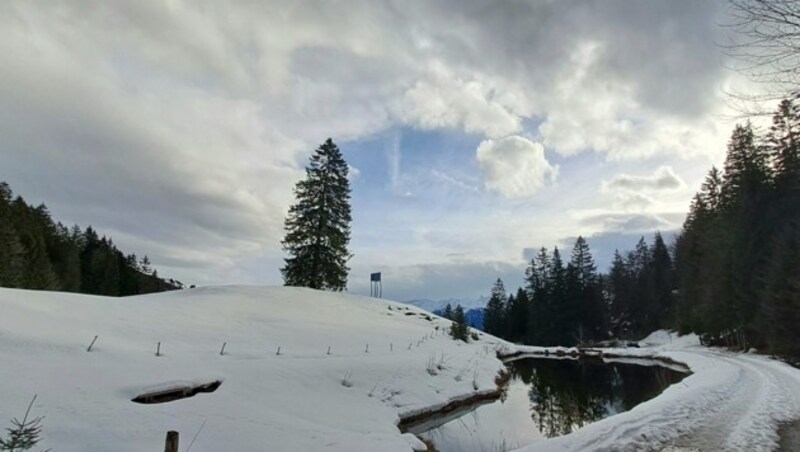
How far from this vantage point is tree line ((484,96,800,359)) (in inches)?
1126

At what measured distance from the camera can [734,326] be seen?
38906 millimetres

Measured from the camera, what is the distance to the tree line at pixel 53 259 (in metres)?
46.6

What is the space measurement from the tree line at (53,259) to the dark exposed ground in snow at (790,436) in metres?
55.0

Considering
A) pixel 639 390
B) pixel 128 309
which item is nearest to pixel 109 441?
pixel 128 309

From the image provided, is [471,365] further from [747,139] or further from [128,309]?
Result: [747,139]

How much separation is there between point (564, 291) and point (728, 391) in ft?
222

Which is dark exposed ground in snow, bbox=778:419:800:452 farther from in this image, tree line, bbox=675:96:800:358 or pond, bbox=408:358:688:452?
tree line, bbox=675:96:800:358

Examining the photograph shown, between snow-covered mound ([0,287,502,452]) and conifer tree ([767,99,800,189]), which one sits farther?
conifer tree ([767,99,800,189])

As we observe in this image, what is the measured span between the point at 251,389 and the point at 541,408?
12157mm

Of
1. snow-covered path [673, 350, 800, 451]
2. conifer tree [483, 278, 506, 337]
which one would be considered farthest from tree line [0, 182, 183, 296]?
conifer tree [483, 278, 506, 337]

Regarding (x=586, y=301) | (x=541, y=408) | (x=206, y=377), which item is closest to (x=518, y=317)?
(x=586, y=301)

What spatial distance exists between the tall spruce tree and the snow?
19.6 meters

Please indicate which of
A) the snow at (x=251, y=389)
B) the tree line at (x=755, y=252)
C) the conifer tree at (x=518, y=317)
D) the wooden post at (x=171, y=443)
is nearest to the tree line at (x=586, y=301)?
the conifer tree at (x=518, y=317)

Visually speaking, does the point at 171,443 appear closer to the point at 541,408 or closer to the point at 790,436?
the point at 790,436
